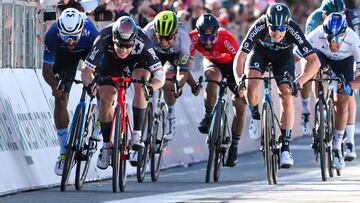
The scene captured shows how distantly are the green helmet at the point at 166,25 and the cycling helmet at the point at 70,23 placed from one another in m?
1.52

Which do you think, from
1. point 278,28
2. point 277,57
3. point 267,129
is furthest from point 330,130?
point 278,28

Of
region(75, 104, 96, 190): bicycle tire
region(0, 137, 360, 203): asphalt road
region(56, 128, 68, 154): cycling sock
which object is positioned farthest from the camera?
region(56, 128, 68, 154): cycling sock

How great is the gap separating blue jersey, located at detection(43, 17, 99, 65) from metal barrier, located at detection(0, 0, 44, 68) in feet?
1.85

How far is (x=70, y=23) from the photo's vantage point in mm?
14203

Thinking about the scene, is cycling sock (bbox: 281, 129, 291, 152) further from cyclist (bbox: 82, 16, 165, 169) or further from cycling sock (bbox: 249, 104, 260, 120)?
cyclist (bbox: 82, 16, 165, 169)

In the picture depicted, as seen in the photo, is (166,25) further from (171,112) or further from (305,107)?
(305,107)

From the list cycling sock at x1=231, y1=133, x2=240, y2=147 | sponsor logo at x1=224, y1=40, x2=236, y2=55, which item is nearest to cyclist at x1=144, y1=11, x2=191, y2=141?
sponsor logo at x1=224, y1=40, x2=236, y2=55

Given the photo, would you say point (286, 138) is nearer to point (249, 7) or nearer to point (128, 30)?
point (128, 30)

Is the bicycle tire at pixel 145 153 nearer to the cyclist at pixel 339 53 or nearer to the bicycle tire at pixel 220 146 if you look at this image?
the bicycle tire at pixel 220 146

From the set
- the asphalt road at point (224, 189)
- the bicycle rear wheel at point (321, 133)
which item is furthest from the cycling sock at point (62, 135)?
the bicycle rear wheel at point (321, 133)

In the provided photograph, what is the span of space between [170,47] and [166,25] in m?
0.66

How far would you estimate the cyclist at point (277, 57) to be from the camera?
14609mm

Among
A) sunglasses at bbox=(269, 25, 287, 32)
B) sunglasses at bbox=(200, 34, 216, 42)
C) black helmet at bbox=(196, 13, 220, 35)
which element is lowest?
sunglasses at bbox=(200, 34, 216, 42)

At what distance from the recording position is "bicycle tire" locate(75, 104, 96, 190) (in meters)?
13.9
